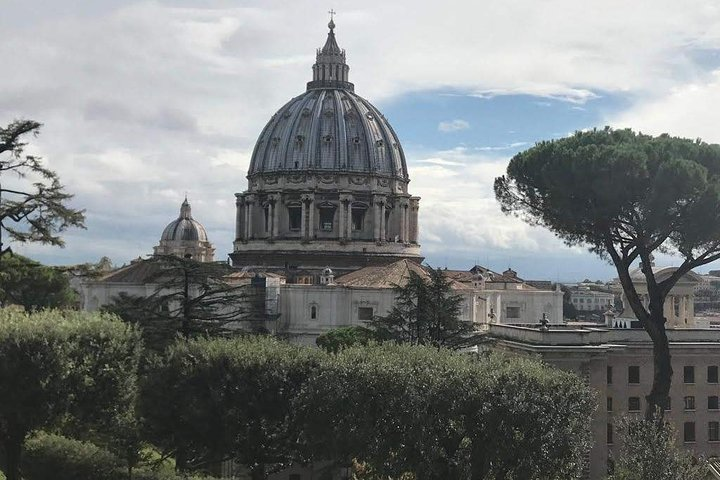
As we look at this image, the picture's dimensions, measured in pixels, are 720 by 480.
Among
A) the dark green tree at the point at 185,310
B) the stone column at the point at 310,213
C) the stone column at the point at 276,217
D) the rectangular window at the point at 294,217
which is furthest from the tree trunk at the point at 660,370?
Result: the stone column at the point at 276,217

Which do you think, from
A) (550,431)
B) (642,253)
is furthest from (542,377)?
(642,253)

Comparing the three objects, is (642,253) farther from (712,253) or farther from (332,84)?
(332,84)

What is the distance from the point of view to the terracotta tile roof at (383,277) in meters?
60.8

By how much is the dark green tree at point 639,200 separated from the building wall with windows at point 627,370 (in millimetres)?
2964

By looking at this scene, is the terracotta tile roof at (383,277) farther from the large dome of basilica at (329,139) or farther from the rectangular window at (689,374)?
the rectangular window at (689,374)

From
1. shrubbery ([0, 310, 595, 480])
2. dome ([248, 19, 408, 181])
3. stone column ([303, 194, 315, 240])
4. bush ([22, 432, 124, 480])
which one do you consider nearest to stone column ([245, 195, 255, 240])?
dome ([248, 19, 408, 181])

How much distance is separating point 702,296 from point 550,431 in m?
153

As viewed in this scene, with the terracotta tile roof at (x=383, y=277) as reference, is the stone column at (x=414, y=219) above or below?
above

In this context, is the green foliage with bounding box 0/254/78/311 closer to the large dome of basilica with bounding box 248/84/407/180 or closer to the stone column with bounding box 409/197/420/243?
the large dome of basilica with bounding box 248/84/407/180

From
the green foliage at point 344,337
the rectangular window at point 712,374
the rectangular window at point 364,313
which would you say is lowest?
the rectangular window at point 712,374

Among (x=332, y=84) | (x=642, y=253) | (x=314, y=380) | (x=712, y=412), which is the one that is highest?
Result: (x=332, y=84)

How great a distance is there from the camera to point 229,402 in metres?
24.1

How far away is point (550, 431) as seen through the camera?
70.5 ft

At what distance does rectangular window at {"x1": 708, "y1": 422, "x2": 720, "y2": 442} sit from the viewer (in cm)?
3569
